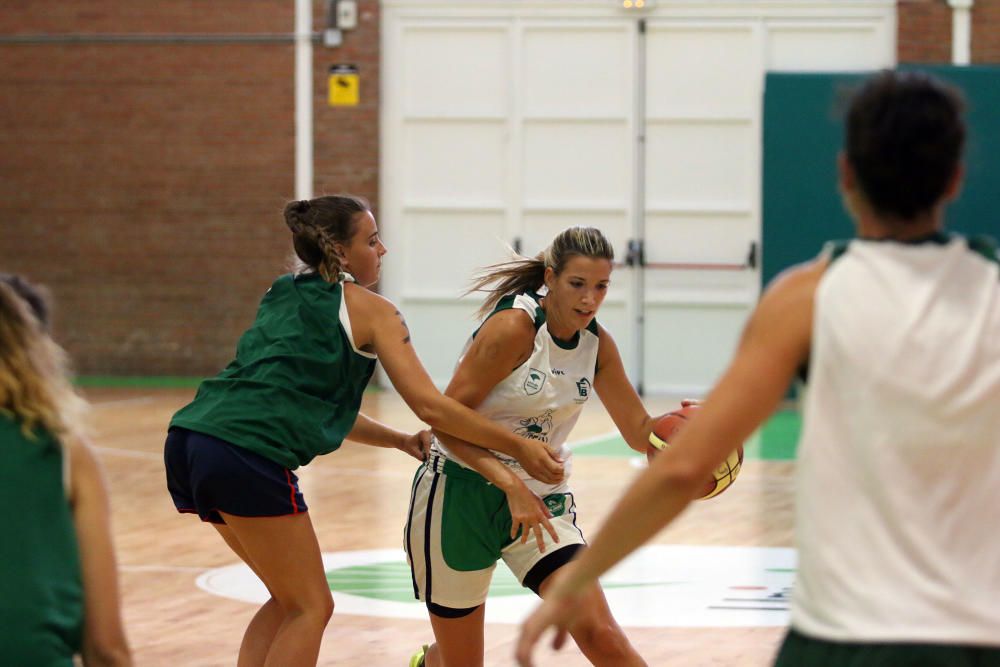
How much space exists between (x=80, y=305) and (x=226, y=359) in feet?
5.33

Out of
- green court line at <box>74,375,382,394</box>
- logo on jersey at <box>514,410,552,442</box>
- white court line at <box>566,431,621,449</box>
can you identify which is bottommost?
green court line at <box>74,375,382,394</box>

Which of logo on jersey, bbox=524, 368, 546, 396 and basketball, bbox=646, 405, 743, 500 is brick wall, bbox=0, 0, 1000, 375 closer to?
basketball, bbox=646, 405, 743, 500

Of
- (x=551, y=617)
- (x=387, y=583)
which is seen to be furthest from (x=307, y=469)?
(x=551, y=617)

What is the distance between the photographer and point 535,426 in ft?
12.7

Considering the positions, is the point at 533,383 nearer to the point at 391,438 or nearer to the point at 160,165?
the point at 391,438

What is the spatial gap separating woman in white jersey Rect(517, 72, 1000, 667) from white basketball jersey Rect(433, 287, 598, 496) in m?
1.90

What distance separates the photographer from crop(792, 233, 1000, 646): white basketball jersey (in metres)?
1.78

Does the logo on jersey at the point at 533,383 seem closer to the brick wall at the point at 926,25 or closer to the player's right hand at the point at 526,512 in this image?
the player's right hand at the point at 526,512

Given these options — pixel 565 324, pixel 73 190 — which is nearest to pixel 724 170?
pixel 73 190

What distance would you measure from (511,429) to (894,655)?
217 centimetres

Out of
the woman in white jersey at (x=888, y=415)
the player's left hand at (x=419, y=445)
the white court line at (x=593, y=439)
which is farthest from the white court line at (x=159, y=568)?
the woman in white jersey at (x=888, y=415)

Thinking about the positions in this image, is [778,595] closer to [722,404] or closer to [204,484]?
[204,484]

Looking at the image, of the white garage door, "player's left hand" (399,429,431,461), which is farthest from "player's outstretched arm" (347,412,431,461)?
the white garage door

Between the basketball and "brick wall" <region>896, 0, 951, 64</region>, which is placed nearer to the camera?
the basketball
